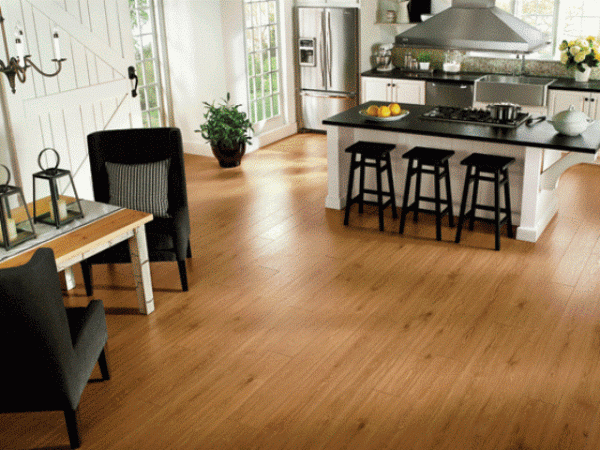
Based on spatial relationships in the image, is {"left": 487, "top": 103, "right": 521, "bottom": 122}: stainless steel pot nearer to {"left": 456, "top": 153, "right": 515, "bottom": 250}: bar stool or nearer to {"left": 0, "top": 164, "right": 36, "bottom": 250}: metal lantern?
{"left": 456, "top": 153, "right": 515, "bottom": 250}: bar stool

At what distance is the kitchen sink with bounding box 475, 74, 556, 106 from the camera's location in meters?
7.21

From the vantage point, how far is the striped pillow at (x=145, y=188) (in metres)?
4.57

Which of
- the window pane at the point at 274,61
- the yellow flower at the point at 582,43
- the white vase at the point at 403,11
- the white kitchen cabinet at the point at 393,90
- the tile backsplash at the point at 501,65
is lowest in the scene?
the white kitchen cabinet at the point at 393,90

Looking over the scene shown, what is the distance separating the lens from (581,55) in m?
7.01

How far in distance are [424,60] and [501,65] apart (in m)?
0.94

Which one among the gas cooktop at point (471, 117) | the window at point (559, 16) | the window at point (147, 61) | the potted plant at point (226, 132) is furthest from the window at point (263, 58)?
the gas cooktop at point (471, 117)

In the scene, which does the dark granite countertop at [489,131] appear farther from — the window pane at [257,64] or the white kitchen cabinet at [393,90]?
the window pane at [257,64]

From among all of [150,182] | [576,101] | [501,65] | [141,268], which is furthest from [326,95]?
[141,268]

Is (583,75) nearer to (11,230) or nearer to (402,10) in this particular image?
(402,10)

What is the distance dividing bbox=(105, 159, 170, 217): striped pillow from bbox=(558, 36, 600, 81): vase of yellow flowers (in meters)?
4.79

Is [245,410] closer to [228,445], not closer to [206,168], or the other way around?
[228,445]

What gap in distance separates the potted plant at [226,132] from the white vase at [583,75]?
364 cm

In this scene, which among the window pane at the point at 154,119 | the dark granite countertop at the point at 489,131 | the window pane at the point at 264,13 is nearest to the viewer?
the dark granite countertop at the point at 489,131

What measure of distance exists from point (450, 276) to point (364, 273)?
613 mm
